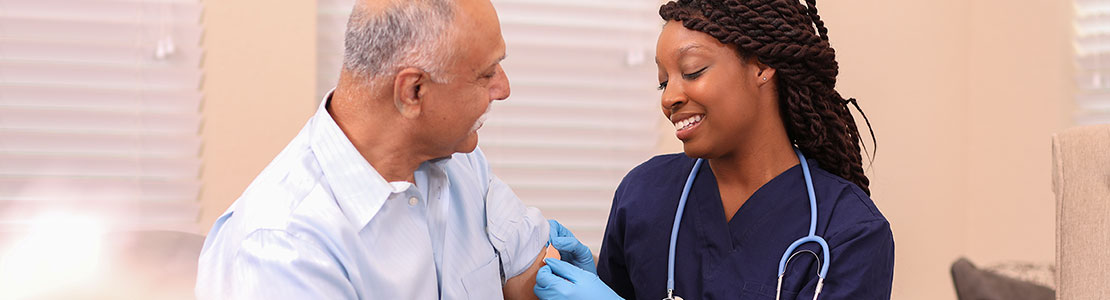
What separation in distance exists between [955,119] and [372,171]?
6.91 ft

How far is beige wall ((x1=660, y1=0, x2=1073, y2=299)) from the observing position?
2555 mm

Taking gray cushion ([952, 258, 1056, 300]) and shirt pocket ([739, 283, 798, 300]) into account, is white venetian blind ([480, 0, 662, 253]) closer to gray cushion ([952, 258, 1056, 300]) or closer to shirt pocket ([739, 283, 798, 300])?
gray cushion ([952, 258, 1056, 300])

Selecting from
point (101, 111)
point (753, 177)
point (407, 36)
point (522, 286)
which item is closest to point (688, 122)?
point (753, 177)

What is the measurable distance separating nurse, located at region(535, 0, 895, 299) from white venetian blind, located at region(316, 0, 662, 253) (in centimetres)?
83

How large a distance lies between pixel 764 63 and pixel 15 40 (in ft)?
5.68

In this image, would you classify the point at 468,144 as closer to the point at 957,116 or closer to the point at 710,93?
the point at 710,93

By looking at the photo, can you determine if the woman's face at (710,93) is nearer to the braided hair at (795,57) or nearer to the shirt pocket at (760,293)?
the braided hair at (795,57)

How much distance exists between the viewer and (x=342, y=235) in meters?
1.17

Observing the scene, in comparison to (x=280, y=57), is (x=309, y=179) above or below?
below

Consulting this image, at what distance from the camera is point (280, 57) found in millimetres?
2158

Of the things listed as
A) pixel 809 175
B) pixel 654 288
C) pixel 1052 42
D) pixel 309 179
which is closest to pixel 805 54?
pixel 809 175

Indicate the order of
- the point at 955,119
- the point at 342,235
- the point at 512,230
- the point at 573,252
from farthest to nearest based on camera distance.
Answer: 1. the point at 955,119
2. the point at 573,252
3. the point at 512,230
4. the point at 342,235

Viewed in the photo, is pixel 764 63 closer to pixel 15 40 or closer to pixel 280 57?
pixel 280 57

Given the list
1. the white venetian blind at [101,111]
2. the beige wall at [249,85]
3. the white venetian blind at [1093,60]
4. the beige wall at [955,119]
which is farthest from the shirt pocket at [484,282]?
the white venetian blind at [1093,60]
